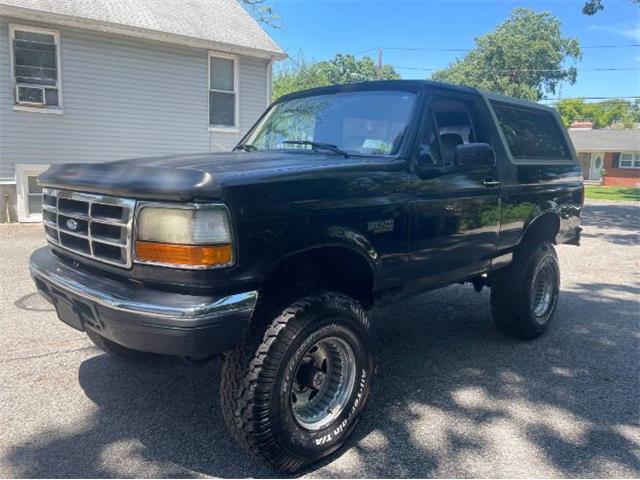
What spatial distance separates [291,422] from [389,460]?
0.59m

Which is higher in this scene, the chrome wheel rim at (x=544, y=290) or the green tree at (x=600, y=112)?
the green tree at (x=600, y=112)

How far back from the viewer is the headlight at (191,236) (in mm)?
2391

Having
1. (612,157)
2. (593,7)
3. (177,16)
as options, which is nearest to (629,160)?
(612,157)

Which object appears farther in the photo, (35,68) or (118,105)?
(118,105)

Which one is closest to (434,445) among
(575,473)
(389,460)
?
(389,460)

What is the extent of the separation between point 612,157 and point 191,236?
138 ft

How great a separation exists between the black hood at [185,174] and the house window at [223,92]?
10138mm

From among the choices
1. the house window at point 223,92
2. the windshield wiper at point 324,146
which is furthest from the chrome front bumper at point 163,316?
the house window at point 223,92

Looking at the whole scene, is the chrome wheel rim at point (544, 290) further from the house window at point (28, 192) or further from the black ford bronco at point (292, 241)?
the house window at point (28, 192)

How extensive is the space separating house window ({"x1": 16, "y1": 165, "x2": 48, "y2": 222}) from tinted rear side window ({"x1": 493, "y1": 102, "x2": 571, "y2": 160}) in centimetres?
933

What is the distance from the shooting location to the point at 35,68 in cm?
1063

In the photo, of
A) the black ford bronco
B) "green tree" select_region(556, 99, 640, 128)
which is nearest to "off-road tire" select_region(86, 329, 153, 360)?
the black ford bronco

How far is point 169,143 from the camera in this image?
12.5m

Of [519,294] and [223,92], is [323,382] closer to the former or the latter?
[519,294]
